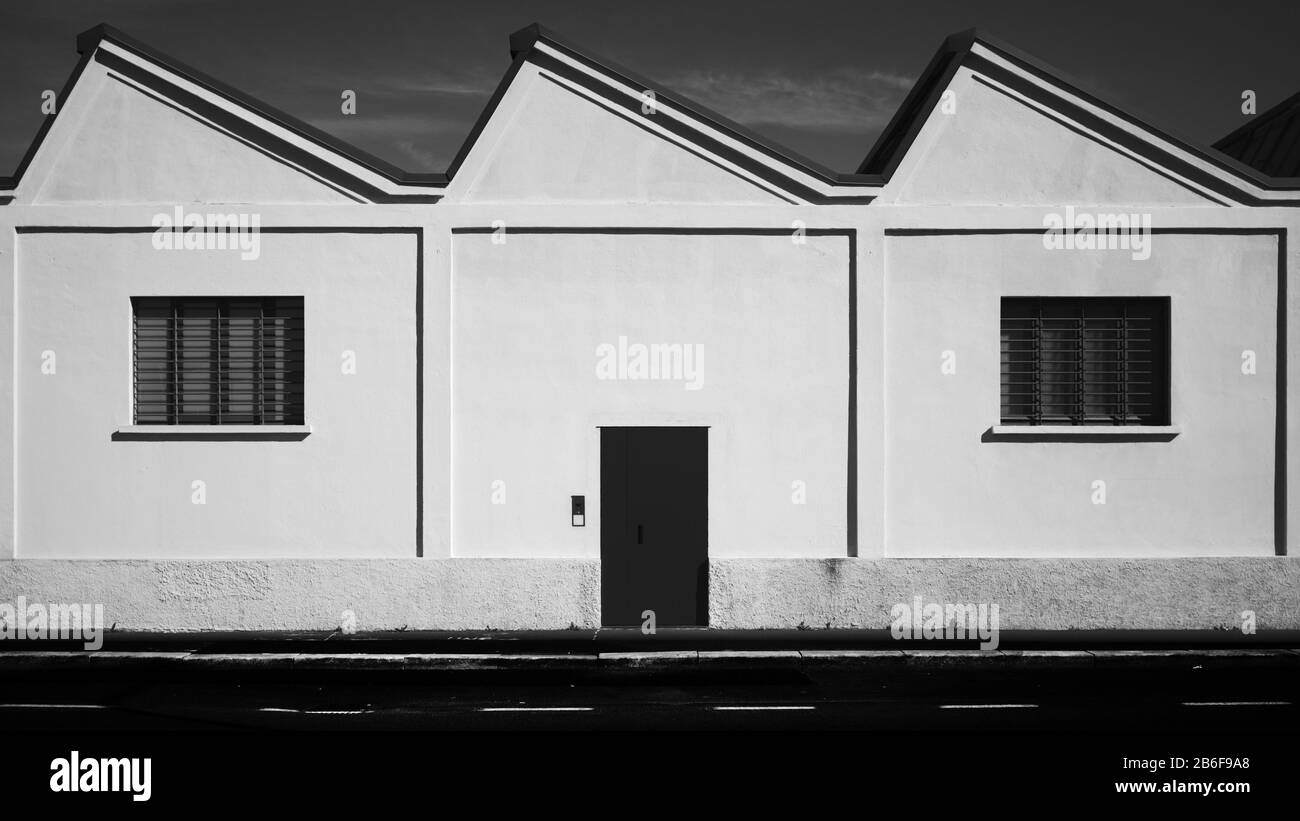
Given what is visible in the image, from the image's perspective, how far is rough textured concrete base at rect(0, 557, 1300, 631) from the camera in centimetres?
1102

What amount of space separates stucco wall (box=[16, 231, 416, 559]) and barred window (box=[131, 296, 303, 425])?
20 centimetres

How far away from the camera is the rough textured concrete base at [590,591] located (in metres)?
11.0

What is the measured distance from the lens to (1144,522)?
11.2m

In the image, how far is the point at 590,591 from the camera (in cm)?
1102

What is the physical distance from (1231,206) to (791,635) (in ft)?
23.0

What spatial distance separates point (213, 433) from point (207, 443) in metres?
0.18
